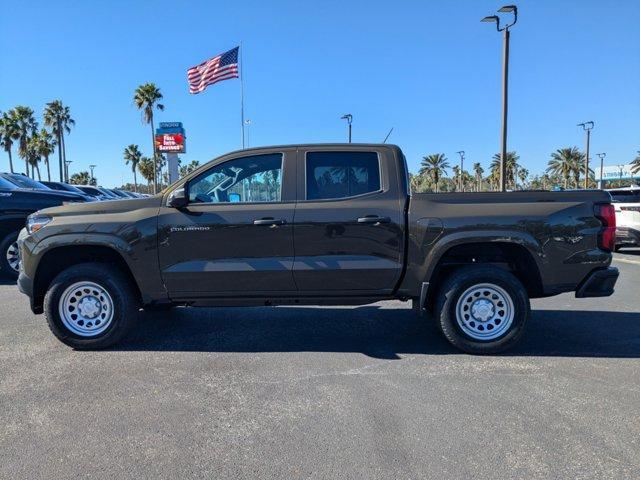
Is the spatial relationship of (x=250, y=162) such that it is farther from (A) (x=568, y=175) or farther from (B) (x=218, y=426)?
(A) (x=568, y=175)

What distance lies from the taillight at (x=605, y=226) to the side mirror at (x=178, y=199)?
382 centimetres

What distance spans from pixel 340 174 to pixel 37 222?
3.01 meters

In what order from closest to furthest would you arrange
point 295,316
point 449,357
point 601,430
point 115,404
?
point 601,430 → point 115,404 → point 449,357 → point 295,316

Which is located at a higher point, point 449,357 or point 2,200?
point 2,200

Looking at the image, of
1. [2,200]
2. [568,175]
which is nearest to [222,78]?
[2,200]

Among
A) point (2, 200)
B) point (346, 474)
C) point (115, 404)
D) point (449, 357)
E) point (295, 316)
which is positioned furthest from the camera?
point (2, 200)

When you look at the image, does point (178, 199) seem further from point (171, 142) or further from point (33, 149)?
point (33, 149)

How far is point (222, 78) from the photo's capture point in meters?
23.0

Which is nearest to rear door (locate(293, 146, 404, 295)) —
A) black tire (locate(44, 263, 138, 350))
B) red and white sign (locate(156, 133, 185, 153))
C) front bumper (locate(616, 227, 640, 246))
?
black tire (locate(44, 263, 138, 350))

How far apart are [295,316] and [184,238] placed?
6.70 feet

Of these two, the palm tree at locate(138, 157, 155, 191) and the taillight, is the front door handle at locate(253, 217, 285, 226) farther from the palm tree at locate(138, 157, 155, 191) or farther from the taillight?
the palm tree at locate(138, 157, 155, 191)

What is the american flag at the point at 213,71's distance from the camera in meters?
23.1

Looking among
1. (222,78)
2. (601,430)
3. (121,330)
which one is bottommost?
(601,430)

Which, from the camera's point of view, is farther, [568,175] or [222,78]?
[568,175]
